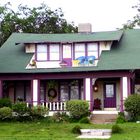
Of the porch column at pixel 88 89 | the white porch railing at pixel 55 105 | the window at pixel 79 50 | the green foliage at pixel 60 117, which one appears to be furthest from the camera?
the window at pixel 79 50

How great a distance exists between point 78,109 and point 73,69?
12.1 ft

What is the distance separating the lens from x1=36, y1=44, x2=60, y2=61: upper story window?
35.9 meters

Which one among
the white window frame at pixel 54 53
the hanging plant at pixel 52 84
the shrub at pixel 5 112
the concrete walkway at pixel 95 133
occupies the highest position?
the white window frame at pixel 54 53

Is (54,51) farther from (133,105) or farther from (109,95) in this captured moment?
(133,105)

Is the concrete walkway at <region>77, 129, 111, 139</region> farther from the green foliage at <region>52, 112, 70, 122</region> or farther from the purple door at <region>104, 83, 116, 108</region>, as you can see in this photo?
the purple door at <region>104, 83, 116, 108</region>

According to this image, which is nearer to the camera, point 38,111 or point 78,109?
point 78,109

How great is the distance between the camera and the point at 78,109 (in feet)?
105

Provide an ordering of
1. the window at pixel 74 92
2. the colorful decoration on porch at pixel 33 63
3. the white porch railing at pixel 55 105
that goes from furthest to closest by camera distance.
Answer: the window at pixel 74 92 < the colorful decoration on porch at pixel 33 63 < the white porch railing at pixel 55 105

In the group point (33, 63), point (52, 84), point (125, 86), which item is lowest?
point (125, 86)

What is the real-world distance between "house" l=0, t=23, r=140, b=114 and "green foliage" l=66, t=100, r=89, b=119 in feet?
4.30

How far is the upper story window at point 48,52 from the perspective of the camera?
3594cm

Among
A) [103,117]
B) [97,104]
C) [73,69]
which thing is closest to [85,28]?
[73,69]

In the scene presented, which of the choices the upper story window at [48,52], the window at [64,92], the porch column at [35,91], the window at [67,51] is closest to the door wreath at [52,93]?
the window at [64,92]

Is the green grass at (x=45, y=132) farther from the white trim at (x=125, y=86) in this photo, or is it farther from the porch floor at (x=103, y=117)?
the white trim at (x=125, y=86)
